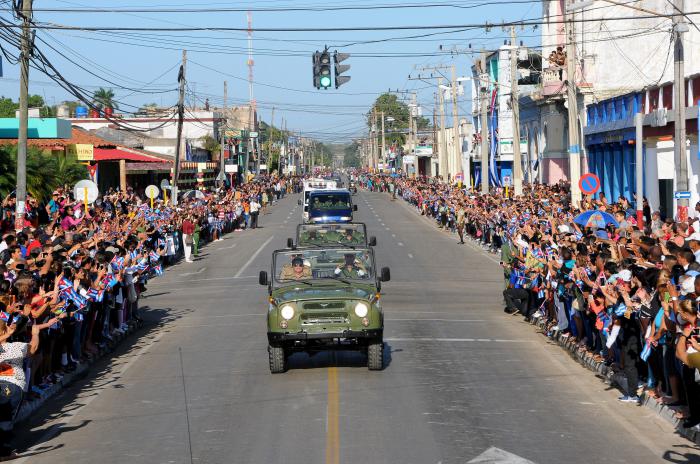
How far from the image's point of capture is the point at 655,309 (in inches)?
531

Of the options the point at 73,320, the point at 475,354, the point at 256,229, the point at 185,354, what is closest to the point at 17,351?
the point at 73,320

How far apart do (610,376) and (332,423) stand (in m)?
5.08

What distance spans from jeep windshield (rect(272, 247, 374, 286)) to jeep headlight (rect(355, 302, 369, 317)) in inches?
51.1

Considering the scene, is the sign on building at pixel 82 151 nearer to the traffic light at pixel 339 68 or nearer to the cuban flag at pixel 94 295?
the traffic light at pixel 339 68

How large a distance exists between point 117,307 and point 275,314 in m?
6.73

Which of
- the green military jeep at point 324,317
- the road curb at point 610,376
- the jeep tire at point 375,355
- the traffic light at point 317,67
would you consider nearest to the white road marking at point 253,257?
the traffic light at point 317,67

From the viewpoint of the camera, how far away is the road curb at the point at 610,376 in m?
12.5

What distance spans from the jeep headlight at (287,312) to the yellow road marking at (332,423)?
105 centimetres

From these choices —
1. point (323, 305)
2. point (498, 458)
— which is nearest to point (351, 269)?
point (323, 305)

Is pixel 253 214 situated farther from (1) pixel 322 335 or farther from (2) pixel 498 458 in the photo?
(2) pixel 498 458

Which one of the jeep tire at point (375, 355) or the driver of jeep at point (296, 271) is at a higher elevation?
the driver of jeep at point (296, 271)

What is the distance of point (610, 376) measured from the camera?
16.0 meters

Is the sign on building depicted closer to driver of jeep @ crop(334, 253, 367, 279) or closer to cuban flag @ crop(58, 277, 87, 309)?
cuban flag @ crop(58, 277, 87, 309)

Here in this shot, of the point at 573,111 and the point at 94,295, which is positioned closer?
the point at 94,295
